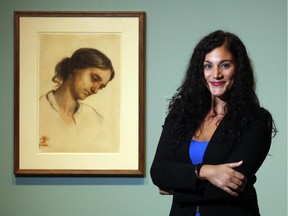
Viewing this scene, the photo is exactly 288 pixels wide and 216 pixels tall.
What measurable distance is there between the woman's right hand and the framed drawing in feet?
3.87

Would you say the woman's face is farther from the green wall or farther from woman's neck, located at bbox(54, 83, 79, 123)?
woman's neck, located at bbox(54, 83, 79, 123)

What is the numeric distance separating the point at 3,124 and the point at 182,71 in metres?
1.08

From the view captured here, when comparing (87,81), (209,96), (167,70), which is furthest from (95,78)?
(209,96)

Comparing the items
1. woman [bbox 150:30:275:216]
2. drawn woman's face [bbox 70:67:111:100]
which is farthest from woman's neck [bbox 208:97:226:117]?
drawn woman's face [bbox 70:67:111:100]

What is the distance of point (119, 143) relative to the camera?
2.81m

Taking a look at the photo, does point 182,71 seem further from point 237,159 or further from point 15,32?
point 237,159

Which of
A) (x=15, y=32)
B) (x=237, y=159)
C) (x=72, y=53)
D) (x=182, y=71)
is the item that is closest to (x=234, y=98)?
(x=237, y=159)

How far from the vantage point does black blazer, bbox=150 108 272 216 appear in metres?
1.65

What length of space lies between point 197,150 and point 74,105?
4.18 feet

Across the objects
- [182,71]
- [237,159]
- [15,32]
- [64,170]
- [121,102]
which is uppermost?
[15,32]

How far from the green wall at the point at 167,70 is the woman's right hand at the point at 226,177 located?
3.87 ft

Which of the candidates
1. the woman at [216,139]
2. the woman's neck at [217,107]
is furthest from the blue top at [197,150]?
the woman's neck at [217,107]

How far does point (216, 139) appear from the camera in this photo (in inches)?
66.1

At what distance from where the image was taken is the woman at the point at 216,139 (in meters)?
1.65
